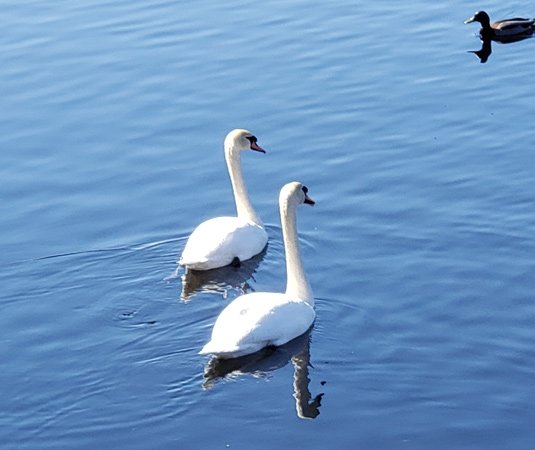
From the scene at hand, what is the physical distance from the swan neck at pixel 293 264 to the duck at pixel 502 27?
8.84 m

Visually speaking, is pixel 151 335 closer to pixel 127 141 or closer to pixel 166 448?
pixel 166 448

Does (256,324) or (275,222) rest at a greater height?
(256,324)

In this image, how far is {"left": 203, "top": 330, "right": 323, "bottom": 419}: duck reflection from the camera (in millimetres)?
11555

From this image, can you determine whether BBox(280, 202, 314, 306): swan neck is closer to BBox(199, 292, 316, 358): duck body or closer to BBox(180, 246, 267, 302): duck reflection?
BBox(199, 292, 316, 358): duck body

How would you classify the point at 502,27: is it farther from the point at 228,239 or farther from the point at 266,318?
the point at 266,318

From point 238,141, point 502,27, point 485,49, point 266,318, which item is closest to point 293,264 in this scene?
point 266,318

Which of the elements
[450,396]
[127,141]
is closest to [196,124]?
[127,141]

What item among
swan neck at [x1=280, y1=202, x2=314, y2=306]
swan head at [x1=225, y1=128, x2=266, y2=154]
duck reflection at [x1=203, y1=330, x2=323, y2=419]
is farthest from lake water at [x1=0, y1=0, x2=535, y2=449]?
swan head at [x1=225, y1=128, x2=266, y2=154]

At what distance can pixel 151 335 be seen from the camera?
41.2 ft

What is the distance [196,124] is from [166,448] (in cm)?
781

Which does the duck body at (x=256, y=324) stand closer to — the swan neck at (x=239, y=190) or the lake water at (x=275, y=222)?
the lake water at (x=275, y=222)

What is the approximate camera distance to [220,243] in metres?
14.0

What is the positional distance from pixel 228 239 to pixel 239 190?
90 centimetres

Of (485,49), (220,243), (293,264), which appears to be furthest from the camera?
(485,49)
